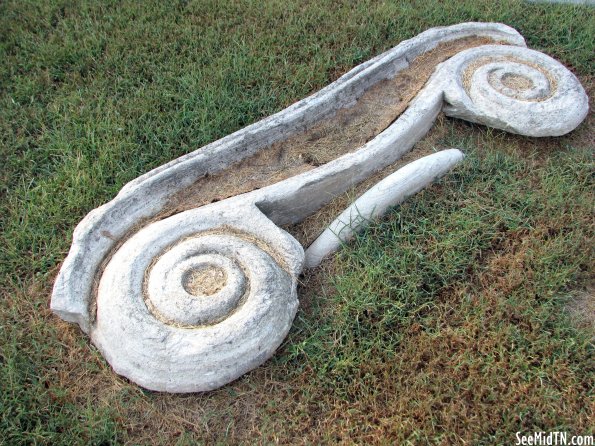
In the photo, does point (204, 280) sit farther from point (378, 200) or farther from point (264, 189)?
point (378, 200)

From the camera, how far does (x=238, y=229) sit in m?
2.51

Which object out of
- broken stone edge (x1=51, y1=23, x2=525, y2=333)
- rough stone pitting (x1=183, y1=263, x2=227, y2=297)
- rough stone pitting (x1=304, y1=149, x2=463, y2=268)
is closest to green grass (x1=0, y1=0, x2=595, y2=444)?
rough stone pitting (x1=304, y1=149, x2=463, y2=268)

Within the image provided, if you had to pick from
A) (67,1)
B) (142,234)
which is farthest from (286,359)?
(67,1)

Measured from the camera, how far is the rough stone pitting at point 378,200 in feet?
8.63

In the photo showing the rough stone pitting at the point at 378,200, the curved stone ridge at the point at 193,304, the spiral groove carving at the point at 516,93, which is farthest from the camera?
the spiral groove carving at the point at 516,93

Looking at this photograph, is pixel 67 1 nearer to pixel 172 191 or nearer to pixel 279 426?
pixel 172 191

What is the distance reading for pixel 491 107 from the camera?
304 cm

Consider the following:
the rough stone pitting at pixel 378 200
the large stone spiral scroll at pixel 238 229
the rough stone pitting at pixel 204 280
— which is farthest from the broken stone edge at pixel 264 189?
the rough stone pitting at pixel 204 280

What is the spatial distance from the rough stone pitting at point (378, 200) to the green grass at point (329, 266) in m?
0.07

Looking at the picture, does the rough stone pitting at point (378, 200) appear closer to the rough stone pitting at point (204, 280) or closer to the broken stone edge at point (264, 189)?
the broken stone edge at point (264, 189)

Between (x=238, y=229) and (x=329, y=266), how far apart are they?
423 mm

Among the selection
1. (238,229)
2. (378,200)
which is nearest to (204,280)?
(238,229)

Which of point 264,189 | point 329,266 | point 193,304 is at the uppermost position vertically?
point 264,189

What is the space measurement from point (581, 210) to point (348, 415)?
1436 mm
